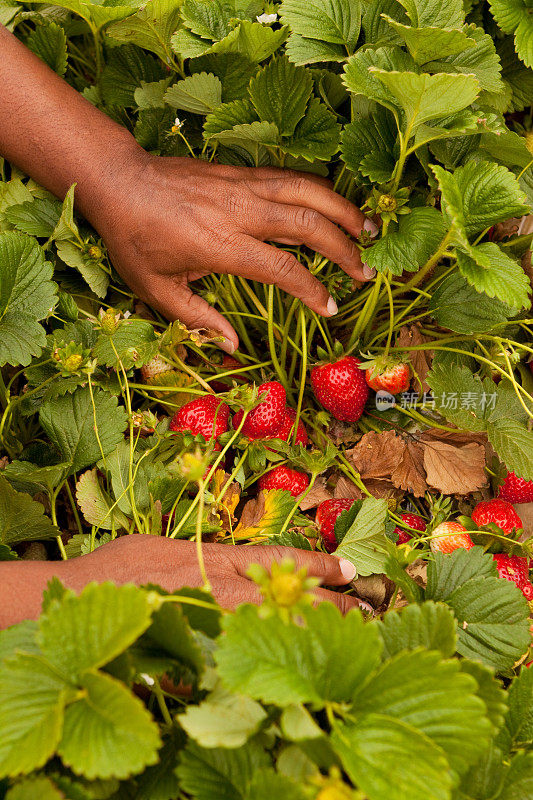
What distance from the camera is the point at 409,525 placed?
36.2 inches

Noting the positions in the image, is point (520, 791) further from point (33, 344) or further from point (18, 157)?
point (18, 157)

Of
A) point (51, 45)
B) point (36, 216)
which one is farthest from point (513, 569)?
point (51, 45)

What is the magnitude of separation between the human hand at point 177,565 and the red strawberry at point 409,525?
0.16 metres

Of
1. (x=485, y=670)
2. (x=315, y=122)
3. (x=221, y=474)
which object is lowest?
(x=221, y=474)

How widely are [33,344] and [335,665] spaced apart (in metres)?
0.55

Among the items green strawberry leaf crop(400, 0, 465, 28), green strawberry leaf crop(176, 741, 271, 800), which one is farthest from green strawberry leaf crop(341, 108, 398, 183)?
green strawberry leaf crop(176, 741, 271, 800)

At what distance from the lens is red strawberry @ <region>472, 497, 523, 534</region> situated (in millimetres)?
860

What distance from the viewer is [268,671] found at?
1.34 feet

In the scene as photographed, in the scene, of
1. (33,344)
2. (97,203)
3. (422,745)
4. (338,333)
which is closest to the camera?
(422,745)

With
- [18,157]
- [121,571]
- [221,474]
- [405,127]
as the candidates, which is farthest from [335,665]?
[18,157]

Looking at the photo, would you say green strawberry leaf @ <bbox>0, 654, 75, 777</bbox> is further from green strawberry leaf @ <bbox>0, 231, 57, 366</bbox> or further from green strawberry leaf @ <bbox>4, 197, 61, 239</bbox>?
green strawberry leaf @ <bbox>4, 197, 61, 239</bbox>

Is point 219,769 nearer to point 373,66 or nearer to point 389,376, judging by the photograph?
point 389,376

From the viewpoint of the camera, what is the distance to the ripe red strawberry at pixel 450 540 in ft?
2.75

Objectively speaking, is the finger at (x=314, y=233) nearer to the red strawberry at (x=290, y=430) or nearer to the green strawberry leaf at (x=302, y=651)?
the red strawberry at (x=290, y=430)
